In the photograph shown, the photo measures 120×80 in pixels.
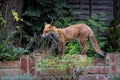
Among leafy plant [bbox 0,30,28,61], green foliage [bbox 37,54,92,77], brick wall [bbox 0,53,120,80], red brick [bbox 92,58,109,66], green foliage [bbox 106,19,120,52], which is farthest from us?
green foliage [bbox 106,19,120,52]

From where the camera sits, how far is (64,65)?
275 inches

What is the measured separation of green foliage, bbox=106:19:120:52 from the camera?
416 inches

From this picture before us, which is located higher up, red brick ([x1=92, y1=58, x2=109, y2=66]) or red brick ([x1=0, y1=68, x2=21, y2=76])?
red brick ([x1=92, y1=58, x2=109, y2=66])

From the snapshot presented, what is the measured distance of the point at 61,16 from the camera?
10930mm

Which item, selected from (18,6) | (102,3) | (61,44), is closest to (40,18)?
(18,6)

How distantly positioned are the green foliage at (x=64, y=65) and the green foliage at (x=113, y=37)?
3565 mm

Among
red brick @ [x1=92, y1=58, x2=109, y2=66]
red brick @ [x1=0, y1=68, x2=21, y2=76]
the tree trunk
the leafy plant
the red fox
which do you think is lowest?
red brick @ [x1=0, y1=68, x2=21, y2=76]

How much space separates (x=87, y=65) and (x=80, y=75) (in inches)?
9.9

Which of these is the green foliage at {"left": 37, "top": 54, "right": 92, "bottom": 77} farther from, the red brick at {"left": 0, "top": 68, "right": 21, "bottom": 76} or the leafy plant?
the leafy plant

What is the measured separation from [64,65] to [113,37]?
4.04 m

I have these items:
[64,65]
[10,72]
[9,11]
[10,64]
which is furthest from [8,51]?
[9,11]

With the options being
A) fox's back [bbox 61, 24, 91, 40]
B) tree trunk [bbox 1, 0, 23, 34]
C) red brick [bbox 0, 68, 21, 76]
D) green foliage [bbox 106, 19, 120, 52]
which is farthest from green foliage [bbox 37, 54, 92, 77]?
green foliage [bbox 106, 19, 120, 52]

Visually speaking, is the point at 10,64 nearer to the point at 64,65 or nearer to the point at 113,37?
the point at 64,65

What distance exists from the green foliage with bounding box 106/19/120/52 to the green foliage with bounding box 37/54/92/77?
3.57 m
